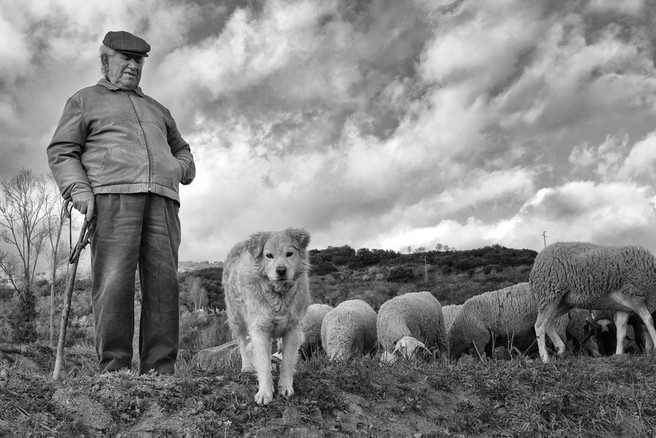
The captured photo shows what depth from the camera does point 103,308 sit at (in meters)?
5.74

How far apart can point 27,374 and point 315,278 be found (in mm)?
42349

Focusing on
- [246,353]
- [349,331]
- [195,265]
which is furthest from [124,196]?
[195,265]

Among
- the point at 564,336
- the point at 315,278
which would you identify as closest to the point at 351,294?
the point at 315,278

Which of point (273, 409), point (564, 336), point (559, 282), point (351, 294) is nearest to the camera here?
point (273, 409)

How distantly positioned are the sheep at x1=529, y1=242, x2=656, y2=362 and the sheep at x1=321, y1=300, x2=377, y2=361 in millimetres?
3248

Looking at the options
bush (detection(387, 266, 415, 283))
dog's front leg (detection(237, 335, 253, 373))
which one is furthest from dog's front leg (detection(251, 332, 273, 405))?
bush (detection(387, 266, 415, 283))

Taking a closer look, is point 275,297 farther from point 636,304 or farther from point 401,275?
point 401,275

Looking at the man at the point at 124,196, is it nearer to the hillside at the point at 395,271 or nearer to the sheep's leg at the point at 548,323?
the sheep's leg at the point at 548,323

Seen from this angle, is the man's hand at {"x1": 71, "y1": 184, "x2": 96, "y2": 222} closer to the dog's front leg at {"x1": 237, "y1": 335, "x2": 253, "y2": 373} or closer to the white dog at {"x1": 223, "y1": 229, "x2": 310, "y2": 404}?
the white dog at {"x1": 223, "y1": 229, "x2": 310, "y2": 404}

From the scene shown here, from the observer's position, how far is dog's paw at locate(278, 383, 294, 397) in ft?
17.2

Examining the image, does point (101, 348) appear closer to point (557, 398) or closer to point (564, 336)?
point (557, 398)

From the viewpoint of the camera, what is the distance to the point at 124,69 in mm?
6246

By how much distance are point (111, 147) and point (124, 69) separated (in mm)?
845

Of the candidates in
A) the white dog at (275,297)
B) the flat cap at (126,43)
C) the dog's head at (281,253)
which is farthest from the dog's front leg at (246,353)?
the flat cap at (126,43)
